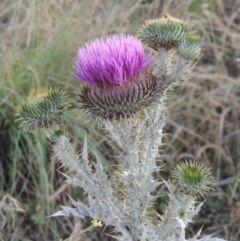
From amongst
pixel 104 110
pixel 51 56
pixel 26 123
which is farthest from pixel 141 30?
pixel 51 56

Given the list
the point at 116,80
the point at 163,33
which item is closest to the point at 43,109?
the point at 116,80

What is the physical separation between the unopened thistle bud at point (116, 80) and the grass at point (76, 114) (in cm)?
129

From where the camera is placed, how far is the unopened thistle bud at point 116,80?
1823 mm

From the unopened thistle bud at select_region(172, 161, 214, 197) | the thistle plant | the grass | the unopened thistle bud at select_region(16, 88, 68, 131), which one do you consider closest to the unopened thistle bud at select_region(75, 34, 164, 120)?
the thistle plant

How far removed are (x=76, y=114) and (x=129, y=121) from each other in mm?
1729

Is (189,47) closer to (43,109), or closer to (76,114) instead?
(43,109)

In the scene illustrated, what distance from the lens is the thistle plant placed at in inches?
72.6

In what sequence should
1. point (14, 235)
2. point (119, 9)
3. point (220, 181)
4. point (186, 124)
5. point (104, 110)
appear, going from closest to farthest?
point (104, 110)
point (14, 235)
point (220, 181)
point (186, 124)
point (119, 9)

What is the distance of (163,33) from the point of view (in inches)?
81.3

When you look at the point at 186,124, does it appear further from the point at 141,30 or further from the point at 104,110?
the point at 104,110

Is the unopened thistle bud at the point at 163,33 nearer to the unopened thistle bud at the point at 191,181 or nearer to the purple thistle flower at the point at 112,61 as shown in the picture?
the purple thistle flower at the point at 112,61

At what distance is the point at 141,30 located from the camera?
218 centimetres

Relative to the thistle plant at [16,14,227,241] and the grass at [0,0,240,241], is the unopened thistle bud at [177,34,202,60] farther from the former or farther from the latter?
the grass at [0,0,240,241]

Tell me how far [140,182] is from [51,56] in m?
2.11
